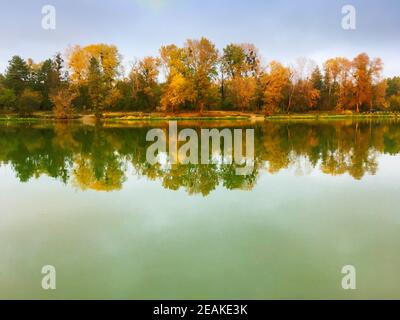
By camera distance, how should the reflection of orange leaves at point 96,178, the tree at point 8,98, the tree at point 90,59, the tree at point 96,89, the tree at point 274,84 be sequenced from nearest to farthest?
the reflection of orange leaves at point 96,178
the tree at point 8,98
the tree at point 96,89
the tree at point 274,84
the tree at point 90,59

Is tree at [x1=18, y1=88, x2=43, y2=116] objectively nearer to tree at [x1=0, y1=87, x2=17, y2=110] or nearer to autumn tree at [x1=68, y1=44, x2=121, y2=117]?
tree at [x1=0, y1=87, x2=17, y2=110]

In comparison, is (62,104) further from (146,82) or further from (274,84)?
(274,84)

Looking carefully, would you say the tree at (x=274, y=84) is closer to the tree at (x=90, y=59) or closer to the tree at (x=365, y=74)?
the tree at (x=365, y=74)

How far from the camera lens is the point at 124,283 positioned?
15.3 ft

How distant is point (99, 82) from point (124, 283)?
48.1 meters

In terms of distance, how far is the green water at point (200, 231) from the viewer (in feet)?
15.2

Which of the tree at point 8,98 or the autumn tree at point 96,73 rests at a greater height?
the autumn tree at point 96,73

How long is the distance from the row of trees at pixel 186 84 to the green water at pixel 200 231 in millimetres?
38335

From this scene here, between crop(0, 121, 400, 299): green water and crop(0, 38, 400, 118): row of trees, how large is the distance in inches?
1509

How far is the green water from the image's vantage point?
463 cm

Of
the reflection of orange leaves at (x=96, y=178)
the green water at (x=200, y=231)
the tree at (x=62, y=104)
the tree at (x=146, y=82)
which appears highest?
the tree at (x=146, y=82)

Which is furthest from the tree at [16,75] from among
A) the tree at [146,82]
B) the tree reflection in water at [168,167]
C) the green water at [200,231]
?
the green water at [200,231]

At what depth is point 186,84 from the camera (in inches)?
1898
